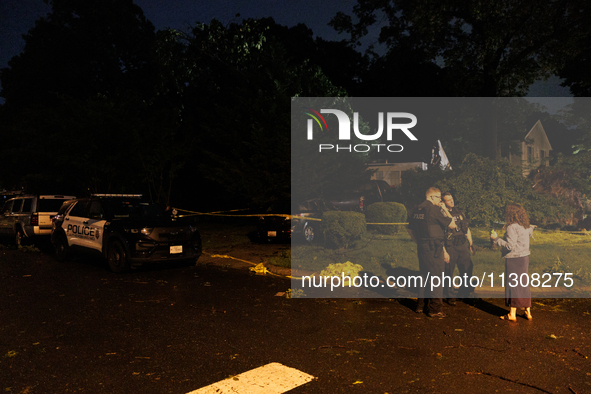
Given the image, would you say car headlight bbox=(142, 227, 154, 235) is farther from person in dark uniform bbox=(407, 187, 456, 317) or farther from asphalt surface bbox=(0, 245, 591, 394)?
person in dark uniform bbox=(407, 187, 456, 317)

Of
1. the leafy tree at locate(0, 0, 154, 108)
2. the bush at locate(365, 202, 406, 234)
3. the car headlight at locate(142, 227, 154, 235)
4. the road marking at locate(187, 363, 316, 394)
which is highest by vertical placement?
the leafy tree at locate(0, 0, 154, 108)

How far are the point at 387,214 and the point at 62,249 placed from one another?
9.65 metres

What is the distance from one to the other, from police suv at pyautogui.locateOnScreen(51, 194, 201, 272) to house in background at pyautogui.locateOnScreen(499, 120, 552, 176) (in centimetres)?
3055

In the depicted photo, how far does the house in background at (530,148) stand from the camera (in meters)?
36.7

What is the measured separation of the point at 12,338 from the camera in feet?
18.7

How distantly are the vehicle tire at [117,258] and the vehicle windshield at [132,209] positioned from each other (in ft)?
2.43

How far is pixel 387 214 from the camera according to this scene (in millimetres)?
15016

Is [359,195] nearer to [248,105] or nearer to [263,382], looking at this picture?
[248,105]

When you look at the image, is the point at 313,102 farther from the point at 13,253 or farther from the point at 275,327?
the point at 275,327

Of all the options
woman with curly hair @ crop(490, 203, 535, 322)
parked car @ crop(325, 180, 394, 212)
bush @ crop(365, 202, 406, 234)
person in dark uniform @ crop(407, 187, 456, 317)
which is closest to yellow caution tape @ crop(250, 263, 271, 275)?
person in dark uniform @ crop(407, 187, 456, 317)

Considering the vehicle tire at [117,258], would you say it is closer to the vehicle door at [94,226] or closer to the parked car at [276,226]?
the vehicle door at [94,226]

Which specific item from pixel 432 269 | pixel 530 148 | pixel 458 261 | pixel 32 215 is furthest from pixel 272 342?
pixel 530 148

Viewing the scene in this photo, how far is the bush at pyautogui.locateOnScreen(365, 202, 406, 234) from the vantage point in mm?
14969

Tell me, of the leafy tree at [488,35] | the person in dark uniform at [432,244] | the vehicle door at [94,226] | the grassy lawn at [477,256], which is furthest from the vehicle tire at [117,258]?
the leafy tree at [488,35]
